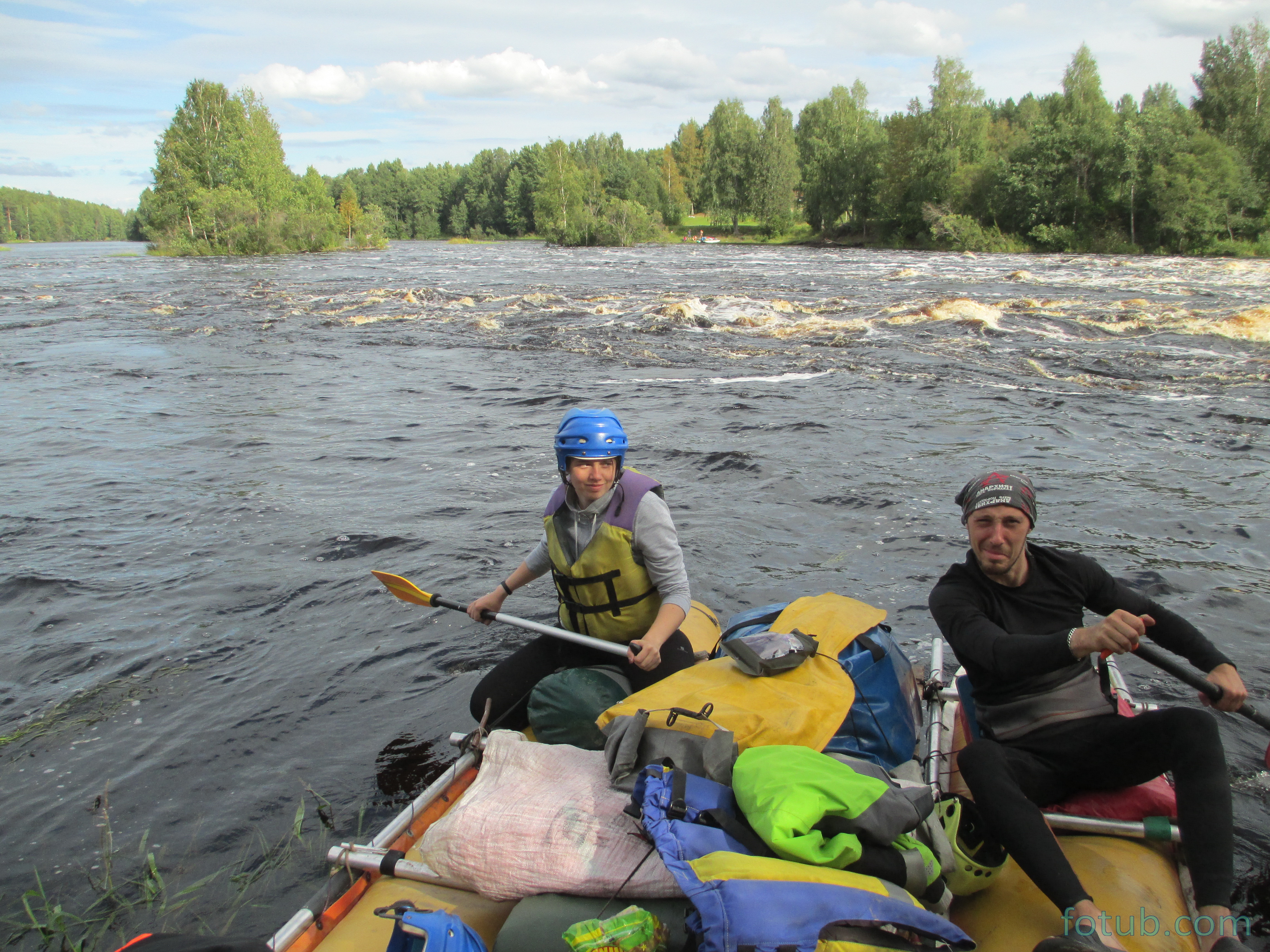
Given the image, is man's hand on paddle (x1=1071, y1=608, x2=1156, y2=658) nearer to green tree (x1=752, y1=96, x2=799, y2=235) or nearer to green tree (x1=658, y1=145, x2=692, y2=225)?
green tree (x1=752, y1=96, x2=799, y2=235)

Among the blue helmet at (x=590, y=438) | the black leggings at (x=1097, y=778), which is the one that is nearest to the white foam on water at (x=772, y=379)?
the blue helmet at (x=590, y=438)

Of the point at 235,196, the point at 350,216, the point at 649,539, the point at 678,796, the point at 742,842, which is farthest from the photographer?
the point at 350,216

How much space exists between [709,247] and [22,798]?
59.9 metres

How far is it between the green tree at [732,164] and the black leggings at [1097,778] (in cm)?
7630

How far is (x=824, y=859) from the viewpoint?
6.97 ft

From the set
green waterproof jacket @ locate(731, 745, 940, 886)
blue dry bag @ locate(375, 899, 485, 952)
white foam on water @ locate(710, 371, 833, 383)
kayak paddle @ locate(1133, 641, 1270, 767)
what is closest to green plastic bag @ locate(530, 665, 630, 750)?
green waterproof jacket @ locate(731, 745, 940, 886)

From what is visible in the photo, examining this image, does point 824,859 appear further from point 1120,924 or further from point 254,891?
point 254,891

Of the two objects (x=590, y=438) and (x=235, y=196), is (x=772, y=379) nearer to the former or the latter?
(x=590, y=438)

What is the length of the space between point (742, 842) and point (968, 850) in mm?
835

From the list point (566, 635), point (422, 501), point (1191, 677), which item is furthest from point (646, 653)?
point (422, 501)

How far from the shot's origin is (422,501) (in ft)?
26.5

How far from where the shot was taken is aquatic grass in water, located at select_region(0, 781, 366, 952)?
320 centimetres

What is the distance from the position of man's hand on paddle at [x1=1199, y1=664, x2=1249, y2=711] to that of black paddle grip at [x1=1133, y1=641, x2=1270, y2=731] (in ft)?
0.04

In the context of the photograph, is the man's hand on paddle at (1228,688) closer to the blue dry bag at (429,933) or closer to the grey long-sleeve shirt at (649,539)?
the grey long-sleeve shirt at (649,539)
